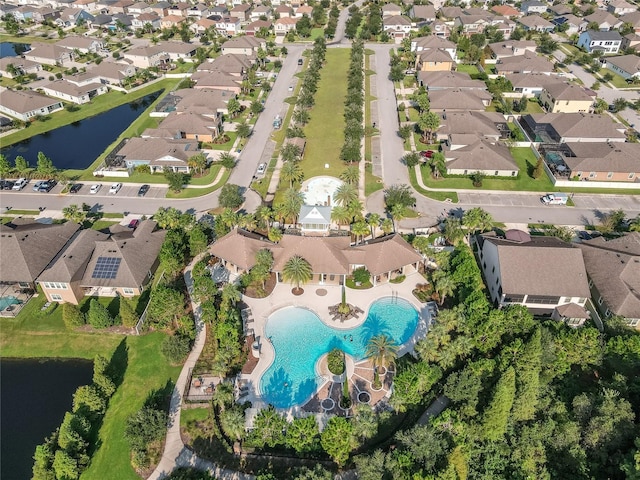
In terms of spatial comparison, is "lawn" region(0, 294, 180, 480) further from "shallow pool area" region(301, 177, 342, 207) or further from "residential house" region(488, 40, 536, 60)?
"residential house" region(488, 40, 536, 60)

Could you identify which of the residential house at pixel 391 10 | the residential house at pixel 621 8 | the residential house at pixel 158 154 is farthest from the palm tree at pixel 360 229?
the residential house at pixel 621 8

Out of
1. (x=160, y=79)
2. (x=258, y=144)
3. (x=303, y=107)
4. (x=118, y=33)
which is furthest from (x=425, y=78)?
(x=118, y=33)

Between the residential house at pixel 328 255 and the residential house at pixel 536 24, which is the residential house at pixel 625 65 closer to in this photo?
the residential house at pixel 536 24

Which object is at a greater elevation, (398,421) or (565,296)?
(565,296)

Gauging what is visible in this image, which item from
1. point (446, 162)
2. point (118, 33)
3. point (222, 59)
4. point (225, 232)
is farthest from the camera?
point (118, 33)

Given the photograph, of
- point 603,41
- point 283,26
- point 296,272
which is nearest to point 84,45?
point 283,26

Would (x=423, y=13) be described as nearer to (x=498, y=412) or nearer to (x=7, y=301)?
(x=498, y=412)

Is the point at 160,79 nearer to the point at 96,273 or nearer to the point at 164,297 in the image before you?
the point at 96,273
